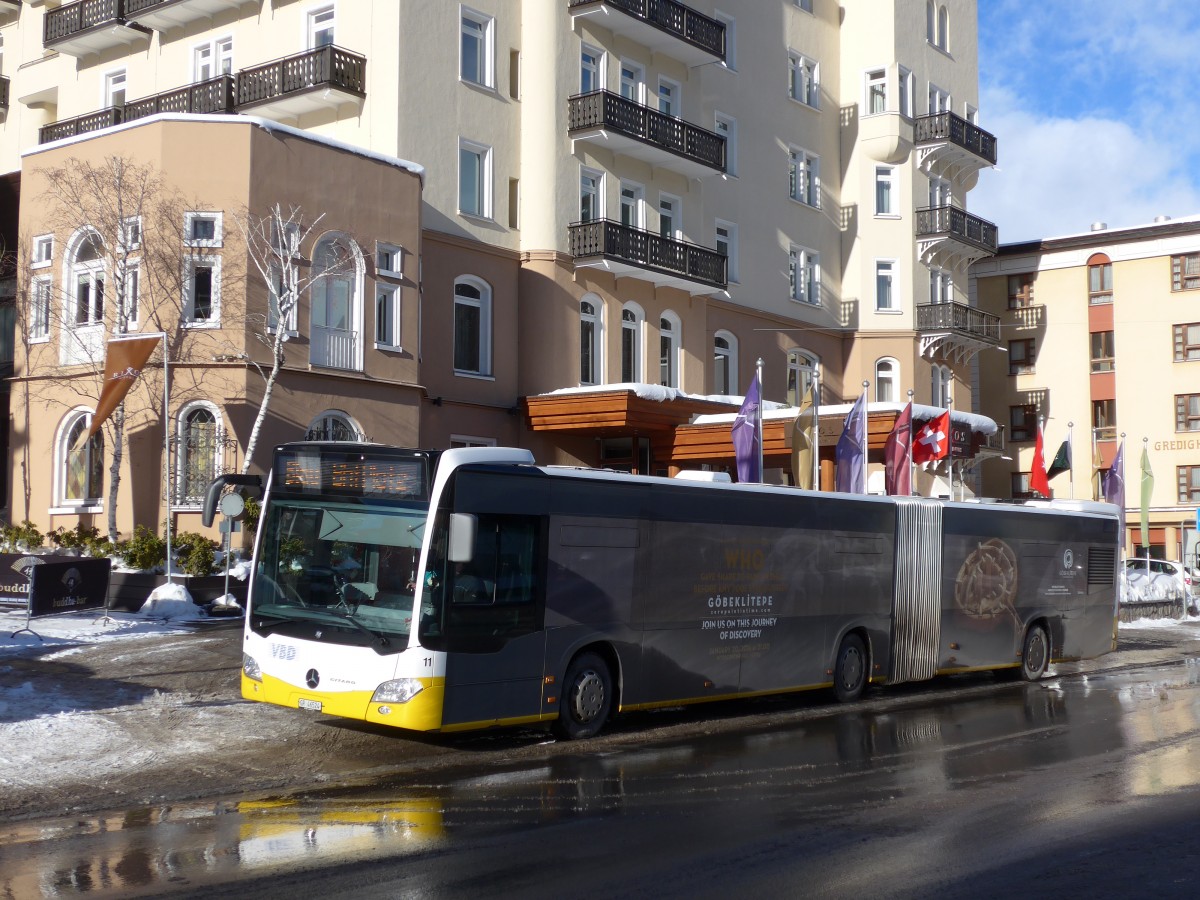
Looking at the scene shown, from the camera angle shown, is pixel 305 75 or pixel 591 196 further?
pixel 591 196

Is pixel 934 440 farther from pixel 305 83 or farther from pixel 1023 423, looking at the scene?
pixel 1023 423

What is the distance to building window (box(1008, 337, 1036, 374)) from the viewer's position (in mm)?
60688

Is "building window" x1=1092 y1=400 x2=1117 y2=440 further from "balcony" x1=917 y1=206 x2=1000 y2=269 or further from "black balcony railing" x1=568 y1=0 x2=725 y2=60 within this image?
"black balcony railing" x1=568 y1=0 x2=725 y2=60

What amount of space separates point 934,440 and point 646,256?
28.3 ft

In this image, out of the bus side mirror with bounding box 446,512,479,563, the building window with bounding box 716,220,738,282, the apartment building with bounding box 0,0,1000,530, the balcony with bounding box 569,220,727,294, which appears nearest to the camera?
the bus side mirror with bounding box 446,512,479,563

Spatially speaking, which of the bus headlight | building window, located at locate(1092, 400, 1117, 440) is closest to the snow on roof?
the bus headlight

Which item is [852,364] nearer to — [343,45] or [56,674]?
[343,45]

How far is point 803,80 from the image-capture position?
44.0 metres

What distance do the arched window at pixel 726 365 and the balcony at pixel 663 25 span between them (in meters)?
8.01

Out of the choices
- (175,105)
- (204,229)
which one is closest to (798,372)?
(175,105)

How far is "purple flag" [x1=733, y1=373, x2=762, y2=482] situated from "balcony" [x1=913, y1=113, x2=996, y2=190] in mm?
21447

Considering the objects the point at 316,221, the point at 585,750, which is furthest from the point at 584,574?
the point at 316,221

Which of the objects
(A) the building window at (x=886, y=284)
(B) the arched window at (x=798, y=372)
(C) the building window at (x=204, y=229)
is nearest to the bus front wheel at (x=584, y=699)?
(C) the building window at (x=204, y=229)

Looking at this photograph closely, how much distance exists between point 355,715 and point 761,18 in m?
34.1
